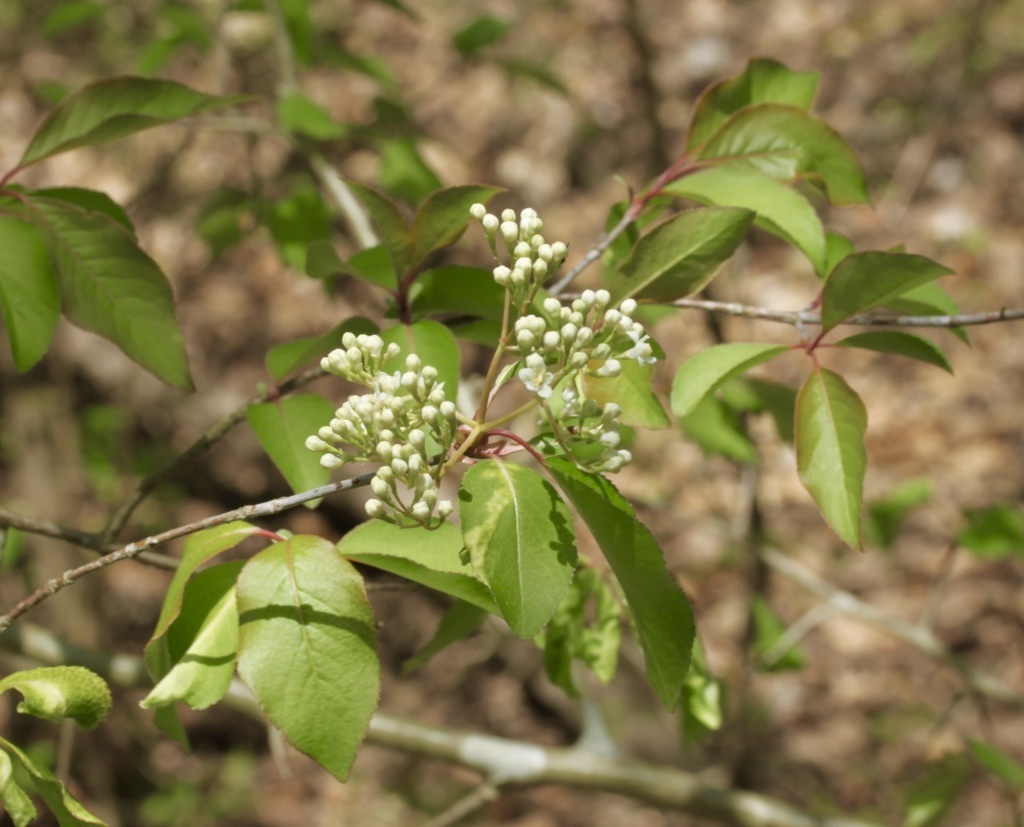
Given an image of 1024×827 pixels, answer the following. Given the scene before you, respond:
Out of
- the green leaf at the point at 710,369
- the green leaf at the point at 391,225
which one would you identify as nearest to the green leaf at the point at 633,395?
the green leaf at the point at 710,369

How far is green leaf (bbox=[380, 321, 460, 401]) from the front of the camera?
1054 millimetres

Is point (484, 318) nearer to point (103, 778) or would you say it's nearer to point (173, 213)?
point (103, 778)

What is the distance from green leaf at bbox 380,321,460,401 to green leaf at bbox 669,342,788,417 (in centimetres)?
25

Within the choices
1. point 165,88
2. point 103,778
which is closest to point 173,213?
point 103,778

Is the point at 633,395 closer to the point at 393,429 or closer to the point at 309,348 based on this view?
the point at 393,429

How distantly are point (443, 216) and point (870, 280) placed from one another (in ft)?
1.56

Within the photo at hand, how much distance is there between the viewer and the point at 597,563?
145 cm

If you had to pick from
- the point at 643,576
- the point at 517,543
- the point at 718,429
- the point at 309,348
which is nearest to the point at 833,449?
the point at 643,576

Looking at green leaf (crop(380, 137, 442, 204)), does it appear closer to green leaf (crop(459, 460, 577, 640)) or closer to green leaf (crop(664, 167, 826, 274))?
green leaf (crop(664, 167, 826, 274))

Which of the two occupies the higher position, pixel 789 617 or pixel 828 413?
pixel 828 413

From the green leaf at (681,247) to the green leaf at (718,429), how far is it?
66cm

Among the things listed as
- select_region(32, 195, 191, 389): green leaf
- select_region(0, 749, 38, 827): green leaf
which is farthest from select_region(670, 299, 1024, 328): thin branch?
select_region(0, 749, 38, 827): green leaf

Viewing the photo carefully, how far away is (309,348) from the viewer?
3.78ft

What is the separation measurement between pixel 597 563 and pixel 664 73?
3713 millimetres
